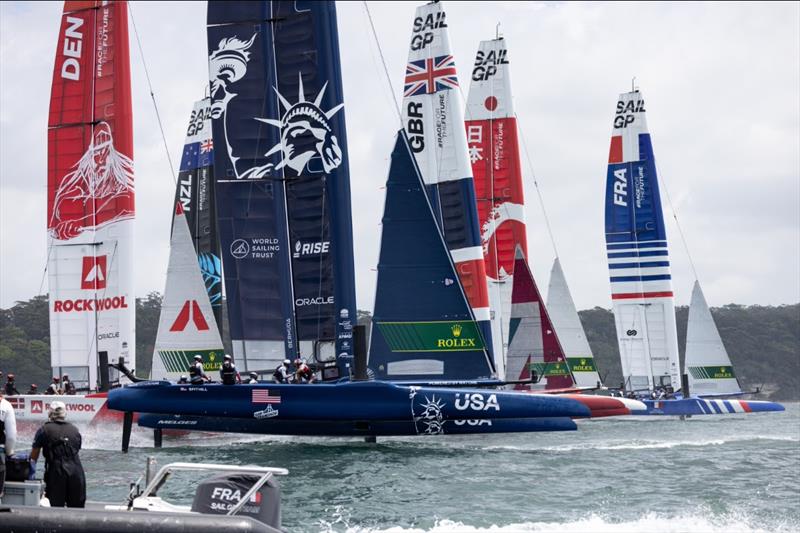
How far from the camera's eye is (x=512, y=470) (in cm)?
1817

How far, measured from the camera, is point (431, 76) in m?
31.8

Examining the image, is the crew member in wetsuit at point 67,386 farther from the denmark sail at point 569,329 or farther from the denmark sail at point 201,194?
the denmark sail at point 569,329

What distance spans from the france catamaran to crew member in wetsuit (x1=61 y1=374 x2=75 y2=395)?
23810 mm

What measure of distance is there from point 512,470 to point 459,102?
14899 millimetres

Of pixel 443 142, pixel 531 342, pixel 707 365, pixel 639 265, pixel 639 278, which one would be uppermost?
pixel 443 142

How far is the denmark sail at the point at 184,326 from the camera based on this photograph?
2414 cm

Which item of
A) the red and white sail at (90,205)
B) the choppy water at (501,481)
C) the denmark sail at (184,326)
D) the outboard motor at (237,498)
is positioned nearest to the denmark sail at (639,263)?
the choppy water at (501,481)

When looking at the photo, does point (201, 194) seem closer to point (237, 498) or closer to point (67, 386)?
point (67, 386)

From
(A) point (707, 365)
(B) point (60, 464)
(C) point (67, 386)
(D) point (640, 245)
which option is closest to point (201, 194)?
(C) point (67, 386)

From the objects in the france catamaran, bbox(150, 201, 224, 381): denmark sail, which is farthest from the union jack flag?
the france catamaran

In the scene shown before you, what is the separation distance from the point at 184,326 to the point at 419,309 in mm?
5723

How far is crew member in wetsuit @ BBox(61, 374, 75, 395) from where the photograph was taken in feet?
86.1

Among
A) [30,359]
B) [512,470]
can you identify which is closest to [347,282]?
[512,470]

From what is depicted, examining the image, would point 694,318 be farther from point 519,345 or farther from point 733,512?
point 733,512
